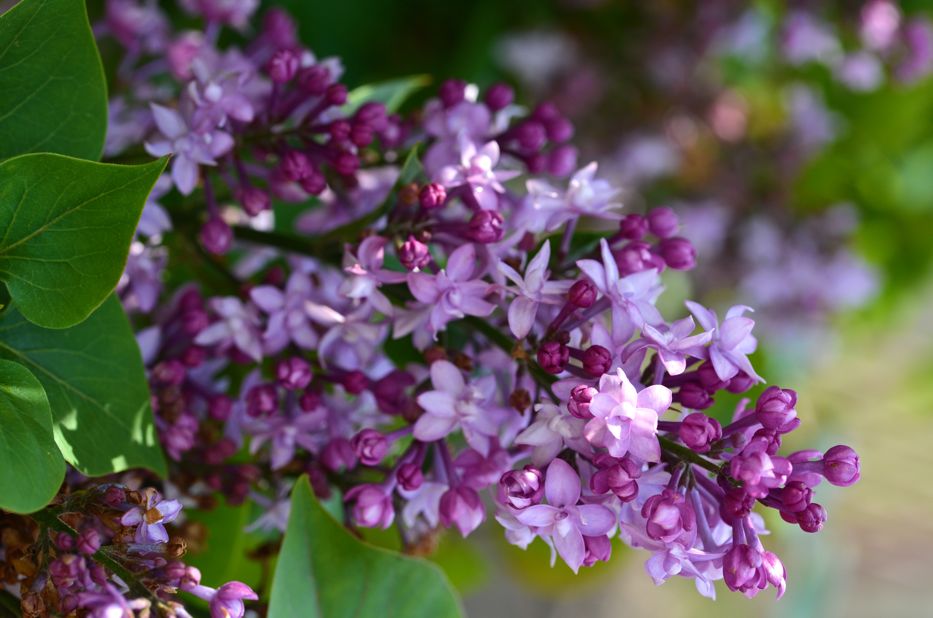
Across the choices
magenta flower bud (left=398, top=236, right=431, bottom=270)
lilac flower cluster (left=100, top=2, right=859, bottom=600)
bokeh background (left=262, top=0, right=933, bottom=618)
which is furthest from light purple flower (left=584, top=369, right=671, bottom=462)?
bokeh background (left=262, top=0, right=933, bottom=618)

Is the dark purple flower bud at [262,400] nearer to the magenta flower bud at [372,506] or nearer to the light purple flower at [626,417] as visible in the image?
the magenta flower bud at [372,506]

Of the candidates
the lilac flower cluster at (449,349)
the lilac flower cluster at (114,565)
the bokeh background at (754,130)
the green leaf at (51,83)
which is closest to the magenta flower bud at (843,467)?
the lilac flower cluster at (449,349)

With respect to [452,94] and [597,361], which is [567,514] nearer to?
[597,361]

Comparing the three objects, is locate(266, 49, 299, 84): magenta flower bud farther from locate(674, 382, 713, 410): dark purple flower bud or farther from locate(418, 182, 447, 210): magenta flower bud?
locate(674, 382, 713, 410): dark purple flower bud

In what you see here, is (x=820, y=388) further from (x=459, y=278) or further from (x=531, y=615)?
(x=459, y=278)

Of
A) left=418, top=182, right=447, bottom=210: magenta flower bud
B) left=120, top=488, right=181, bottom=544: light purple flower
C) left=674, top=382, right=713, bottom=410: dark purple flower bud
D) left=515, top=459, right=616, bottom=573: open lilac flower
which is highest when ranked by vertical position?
left=418, top=182, right=447, bottom=210: magenta flower bud

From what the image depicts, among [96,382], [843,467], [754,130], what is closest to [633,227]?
[843,467]

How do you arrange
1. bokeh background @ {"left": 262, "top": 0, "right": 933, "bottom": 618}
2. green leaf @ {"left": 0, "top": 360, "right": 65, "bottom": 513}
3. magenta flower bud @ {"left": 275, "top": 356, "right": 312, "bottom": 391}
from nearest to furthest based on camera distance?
green leaf @ {"left": 0, "top": 360, "right": 65, "bottom": 513}, magenta flower bud @ {"left": 275, "top": 356, "right": 312, "bottom": 391}, bokeh background @ {"left": 262, "top": 0, "right": 933, "bottom": 618}
